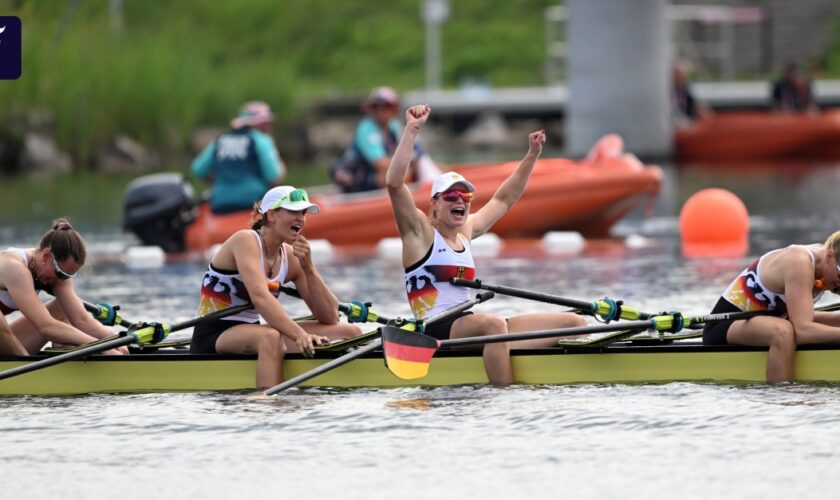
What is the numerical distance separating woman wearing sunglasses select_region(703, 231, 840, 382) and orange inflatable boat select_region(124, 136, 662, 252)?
30.0 ft

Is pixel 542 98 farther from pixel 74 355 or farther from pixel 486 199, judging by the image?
pixel 74 355

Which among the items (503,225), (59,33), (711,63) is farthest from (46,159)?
(711,63)

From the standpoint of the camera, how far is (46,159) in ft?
123

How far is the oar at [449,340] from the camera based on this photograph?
1029 centimetres

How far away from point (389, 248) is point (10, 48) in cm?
1380

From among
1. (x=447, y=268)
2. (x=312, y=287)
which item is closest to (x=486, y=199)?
(x=312, y=287)

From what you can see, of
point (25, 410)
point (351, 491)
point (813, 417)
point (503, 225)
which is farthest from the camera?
point (503, 225)

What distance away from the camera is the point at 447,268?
10.7 m

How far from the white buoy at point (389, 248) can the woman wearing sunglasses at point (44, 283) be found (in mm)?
9141

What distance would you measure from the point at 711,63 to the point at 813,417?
45005mm

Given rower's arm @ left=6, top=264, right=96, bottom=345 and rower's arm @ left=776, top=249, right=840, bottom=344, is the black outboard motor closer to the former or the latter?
rower's arm @ left=6, top=264, right=96, bottom=345

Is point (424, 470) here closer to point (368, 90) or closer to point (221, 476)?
point (221, 476)

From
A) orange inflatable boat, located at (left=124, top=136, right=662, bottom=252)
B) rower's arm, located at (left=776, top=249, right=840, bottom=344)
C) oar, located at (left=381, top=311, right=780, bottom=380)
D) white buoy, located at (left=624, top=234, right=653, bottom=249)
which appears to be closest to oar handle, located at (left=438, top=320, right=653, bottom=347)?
oar, located at (left=381, top=311, right=780, bottom=380)

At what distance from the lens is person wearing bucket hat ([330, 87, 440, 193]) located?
19.2 m
